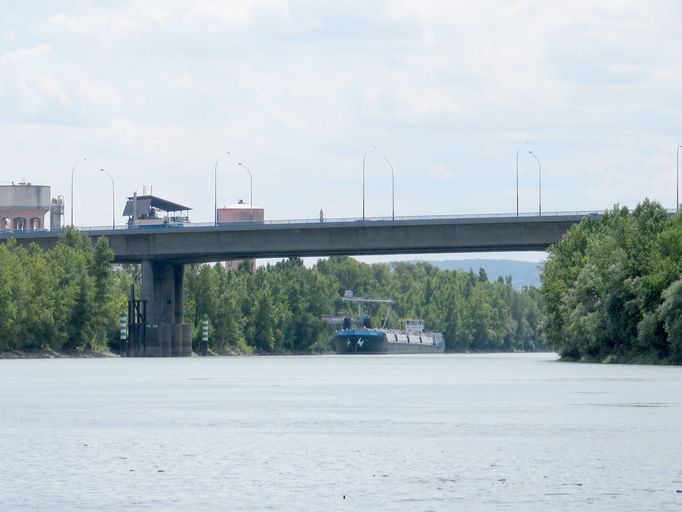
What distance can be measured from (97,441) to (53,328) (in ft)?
375

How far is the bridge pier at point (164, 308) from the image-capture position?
158m

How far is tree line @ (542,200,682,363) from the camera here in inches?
3952

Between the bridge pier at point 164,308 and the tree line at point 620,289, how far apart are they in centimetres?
4932

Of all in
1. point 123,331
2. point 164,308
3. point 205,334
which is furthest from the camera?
point 205,334

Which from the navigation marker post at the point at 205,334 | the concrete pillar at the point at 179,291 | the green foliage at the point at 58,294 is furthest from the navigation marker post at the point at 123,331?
the navigation marker post at the point at 205,334

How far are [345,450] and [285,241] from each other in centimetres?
10704

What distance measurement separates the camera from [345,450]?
38219 millimetres

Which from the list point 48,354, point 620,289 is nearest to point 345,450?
point 620,289

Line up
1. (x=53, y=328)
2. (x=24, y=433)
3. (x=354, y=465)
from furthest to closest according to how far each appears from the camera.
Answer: (x=53, y=328) → (x=24, y=433) → (x=354, y=465)

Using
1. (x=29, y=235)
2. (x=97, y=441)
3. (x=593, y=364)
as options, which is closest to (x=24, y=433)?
(x=97, y=441)

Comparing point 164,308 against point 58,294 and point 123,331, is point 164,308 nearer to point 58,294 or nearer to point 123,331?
point 123,331

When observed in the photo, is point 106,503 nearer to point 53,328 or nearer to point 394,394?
point 394,394

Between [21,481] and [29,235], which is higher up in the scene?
[29,235]

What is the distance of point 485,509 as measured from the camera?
27.8 m
